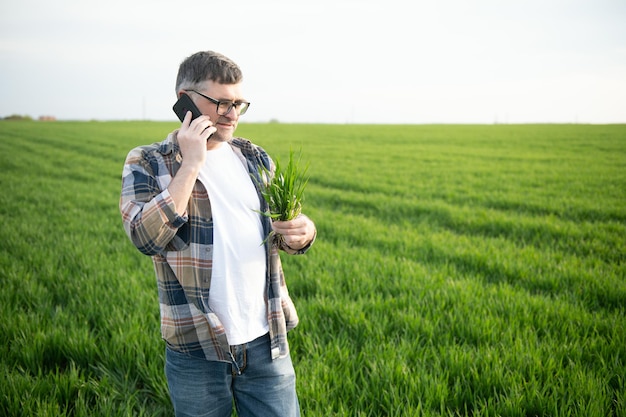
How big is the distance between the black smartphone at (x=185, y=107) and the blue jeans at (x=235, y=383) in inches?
37.4

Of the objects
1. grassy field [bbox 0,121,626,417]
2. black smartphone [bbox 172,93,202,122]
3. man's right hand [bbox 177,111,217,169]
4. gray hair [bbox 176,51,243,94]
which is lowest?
grassy field [bbox 0,121,626,417]

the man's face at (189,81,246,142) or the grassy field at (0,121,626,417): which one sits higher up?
the man's face at (189,81,246,142)

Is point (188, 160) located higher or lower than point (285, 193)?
higher

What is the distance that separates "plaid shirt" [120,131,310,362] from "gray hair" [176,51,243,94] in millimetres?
261

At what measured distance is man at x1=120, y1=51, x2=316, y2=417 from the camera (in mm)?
1616

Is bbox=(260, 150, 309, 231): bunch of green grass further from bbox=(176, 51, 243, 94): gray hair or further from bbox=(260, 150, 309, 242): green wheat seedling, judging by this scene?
bbox=(176, 51, 243, 94): gray hair

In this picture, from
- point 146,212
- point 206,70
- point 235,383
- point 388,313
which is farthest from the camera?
point 388,313

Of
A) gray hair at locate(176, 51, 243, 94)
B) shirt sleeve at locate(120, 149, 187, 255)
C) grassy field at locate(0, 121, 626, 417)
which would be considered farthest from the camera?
grassy field at locate(0, 121, 626, 417)

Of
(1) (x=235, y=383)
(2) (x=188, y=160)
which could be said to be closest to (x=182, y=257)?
(2) (x=188, y=160)

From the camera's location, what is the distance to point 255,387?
1711mm

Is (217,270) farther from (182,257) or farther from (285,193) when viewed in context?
(285,193)

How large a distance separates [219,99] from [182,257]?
2.14 ft

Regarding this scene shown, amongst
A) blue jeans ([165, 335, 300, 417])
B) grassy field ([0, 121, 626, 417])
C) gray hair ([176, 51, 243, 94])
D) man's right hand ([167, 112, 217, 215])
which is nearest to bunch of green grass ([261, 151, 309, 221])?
man's right hand ([167, 112, 217, 215])

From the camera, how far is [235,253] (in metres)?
1.70
